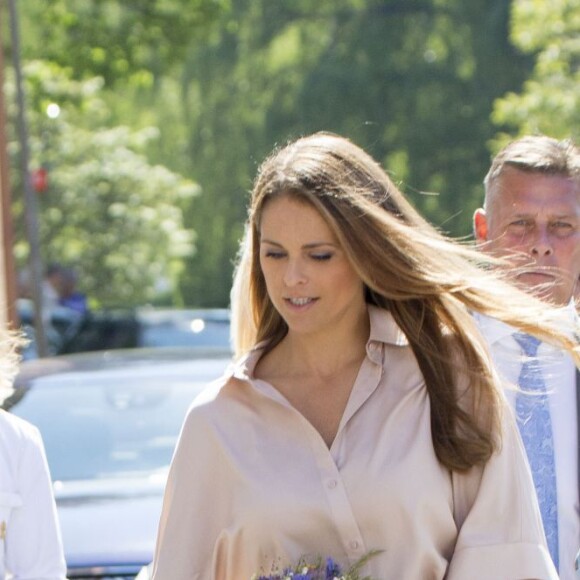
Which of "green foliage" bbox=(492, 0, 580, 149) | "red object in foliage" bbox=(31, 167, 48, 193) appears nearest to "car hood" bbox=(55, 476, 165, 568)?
"green foliage" bbox=(492, 0, 580, 149)

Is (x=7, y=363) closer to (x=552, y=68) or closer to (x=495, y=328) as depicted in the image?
(x=495, y=328)

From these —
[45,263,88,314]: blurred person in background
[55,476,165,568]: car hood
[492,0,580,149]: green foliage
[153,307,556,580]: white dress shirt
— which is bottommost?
[55,476,165,568]: car hood

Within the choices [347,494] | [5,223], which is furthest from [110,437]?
[5,223]

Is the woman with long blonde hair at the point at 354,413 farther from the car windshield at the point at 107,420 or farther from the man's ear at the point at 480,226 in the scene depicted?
the car windshield at the point at 107,420

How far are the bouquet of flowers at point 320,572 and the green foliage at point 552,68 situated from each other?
14.9 meters

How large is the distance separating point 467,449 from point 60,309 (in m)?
17.2

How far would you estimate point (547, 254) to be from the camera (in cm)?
418

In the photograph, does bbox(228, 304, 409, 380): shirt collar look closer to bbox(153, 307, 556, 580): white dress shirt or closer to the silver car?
bbox(153, 307, 556, 580): white dress shirt

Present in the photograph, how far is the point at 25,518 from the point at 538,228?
4.80ft

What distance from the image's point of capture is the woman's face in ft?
11.4

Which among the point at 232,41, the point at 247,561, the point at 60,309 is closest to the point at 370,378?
the point at 247,561

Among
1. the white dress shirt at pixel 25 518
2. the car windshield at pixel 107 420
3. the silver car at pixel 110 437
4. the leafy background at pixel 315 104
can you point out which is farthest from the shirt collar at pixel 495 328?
the leafy background at pixel 315 104

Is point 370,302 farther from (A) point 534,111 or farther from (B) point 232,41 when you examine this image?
(B) point 232,41

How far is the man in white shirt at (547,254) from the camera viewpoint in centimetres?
386
